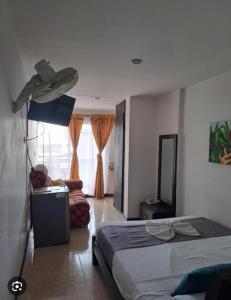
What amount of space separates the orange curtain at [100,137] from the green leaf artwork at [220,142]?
11.5 ft

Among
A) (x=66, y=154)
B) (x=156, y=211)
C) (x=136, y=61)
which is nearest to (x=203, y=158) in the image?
(x=156, y=211)

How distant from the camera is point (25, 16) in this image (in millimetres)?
1644

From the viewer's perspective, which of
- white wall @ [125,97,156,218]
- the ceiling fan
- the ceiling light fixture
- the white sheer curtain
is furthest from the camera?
the white sheer curtain

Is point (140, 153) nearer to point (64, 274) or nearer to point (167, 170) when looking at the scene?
point (167, 170)

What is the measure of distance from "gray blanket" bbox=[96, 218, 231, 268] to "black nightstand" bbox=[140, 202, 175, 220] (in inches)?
33.0

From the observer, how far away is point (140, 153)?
4.32 m

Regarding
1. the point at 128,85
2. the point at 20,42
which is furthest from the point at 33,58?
the point at 128,85

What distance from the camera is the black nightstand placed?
3660 millimetres

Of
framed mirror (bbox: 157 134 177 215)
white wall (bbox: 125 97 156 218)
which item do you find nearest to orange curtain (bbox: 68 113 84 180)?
white wall (bbox: 125 97 156 218)

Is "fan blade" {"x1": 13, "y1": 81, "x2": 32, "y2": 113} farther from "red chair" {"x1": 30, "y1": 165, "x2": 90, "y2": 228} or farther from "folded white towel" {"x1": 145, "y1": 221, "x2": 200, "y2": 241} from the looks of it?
"red chair" {"x1": 30, "y1": 165, "x2": 90, "y2": 228}

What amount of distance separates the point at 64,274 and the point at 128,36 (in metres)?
2.52

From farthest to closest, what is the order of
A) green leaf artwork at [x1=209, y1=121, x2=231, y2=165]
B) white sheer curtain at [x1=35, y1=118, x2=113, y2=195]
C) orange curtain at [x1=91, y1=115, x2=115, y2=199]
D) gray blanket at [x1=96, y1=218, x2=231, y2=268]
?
orange curtain at [x1=91, y1=115, x2=115, y2=199] → white sheer curtain at [x1=35, y1=118, x2=113, y2=195] → green leaf artwork at [x1=209, y1=121, x2=231, y2=165] → gray blanket at [x1=96, y1=218, x2=231, y2=268]

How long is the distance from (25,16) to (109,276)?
88.6 inches

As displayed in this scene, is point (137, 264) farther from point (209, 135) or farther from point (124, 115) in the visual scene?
point (124, 115)
